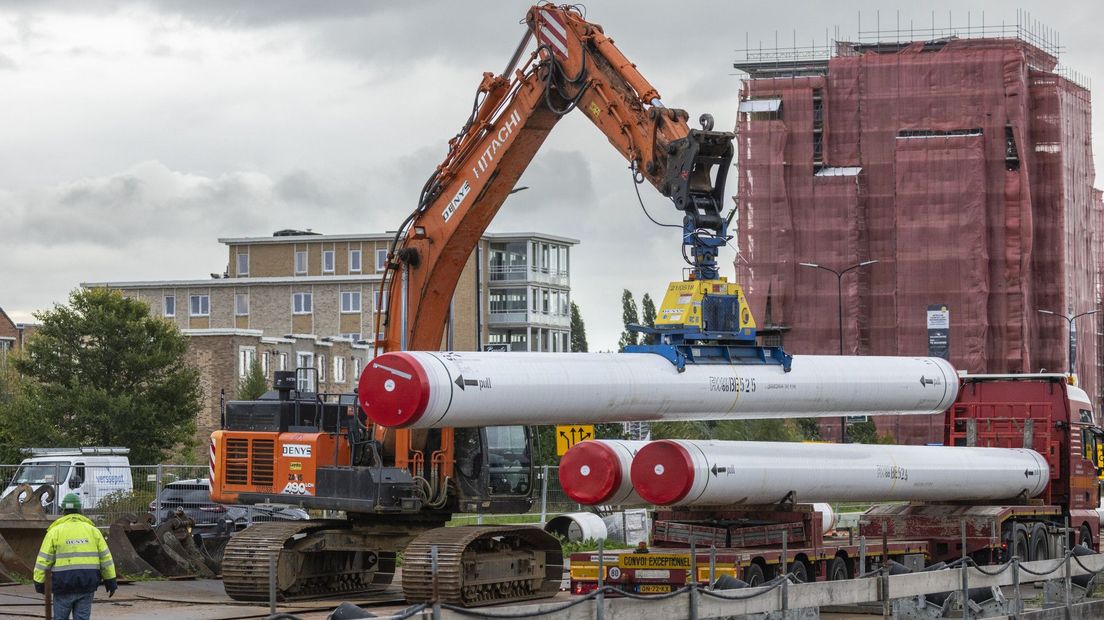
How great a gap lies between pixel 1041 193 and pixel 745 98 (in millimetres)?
15173

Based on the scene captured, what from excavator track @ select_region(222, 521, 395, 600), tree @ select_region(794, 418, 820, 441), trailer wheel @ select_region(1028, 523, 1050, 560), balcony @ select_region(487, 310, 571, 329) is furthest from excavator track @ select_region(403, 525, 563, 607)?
balcony @ select_region(487, 310, 571, 329)

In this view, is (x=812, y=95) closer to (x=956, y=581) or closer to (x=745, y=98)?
(x=745, y=98)

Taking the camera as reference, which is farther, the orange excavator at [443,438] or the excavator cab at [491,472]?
the excavator cab at [491,472]

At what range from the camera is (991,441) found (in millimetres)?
29484

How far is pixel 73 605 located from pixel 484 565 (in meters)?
6.84

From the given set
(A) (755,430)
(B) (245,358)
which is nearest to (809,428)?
(A) (755,430)

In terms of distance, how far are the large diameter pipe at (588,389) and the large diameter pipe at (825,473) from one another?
558 mm

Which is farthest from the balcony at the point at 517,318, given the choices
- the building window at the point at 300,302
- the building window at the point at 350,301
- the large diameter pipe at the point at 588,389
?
the large diameter pipe at the point at 588,389

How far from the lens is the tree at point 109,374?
60.4 meters

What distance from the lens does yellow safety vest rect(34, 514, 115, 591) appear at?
15836 mm

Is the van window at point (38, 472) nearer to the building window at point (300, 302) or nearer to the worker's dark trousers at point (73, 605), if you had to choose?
the worker's dark trousers at point (73, 605)

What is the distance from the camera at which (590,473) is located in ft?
68.7

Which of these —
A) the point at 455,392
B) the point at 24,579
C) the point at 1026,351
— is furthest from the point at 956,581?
the point at 1026,351

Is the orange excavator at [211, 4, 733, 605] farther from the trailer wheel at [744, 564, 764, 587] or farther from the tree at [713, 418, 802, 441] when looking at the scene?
the tree at [713, 418, 802, 441]
